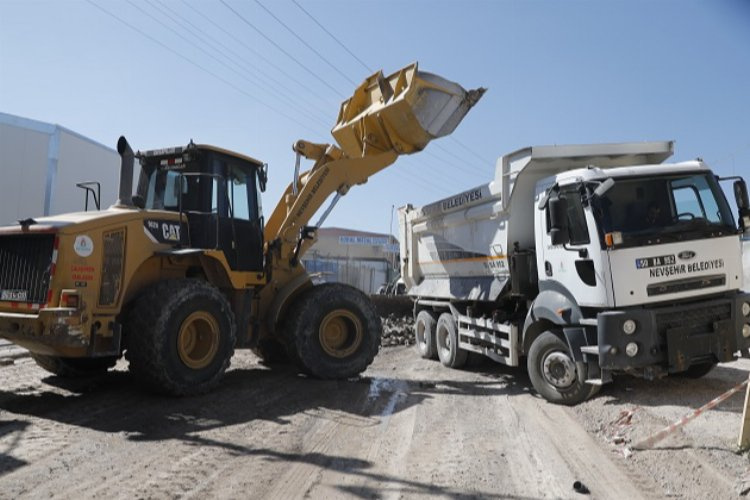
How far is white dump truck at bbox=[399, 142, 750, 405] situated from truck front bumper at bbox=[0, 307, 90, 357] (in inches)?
203

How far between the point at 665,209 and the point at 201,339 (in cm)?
565

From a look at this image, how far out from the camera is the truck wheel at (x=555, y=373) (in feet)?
20.7

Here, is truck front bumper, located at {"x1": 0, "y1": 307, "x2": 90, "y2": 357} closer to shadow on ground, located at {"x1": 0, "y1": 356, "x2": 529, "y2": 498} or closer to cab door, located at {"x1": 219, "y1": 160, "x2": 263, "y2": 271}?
shadow on ground, located at {"x1": 0, "y1": 356, "x2": 529, "y2": 498}

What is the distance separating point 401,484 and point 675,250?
398 cm

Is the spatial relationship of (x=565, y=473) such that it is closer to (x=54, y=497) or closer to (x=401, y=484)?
(x=401, y=484)

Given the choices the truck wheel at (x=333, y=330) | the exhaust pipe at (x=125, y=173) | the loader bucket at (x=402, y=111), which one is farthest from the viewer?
the loader bucket at (x=402, y=111)

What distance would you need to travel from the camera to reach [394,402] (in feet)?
22.3

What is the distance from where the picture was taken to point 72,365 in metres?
7.35

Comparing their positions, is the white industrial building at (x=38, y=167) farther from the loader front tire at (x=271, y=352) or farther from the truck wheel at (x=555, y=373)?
the truck wheel at (x=555, y=373)

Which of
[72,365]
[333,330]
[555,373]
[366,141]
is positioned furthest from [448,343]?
[72,365]

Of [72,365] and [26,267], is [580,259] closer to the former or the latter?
[26,267]

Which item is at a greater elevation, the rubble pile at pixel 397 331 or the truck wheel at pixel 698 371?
the rubble pile at pixel 397 331

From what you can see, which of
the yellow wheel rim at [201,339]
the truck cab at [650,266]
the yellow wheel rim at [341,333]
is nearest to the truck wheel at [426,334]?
the yellow wheel rim at [341,333]

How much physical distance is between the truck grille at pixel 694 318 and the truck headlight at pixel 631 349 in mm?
363
